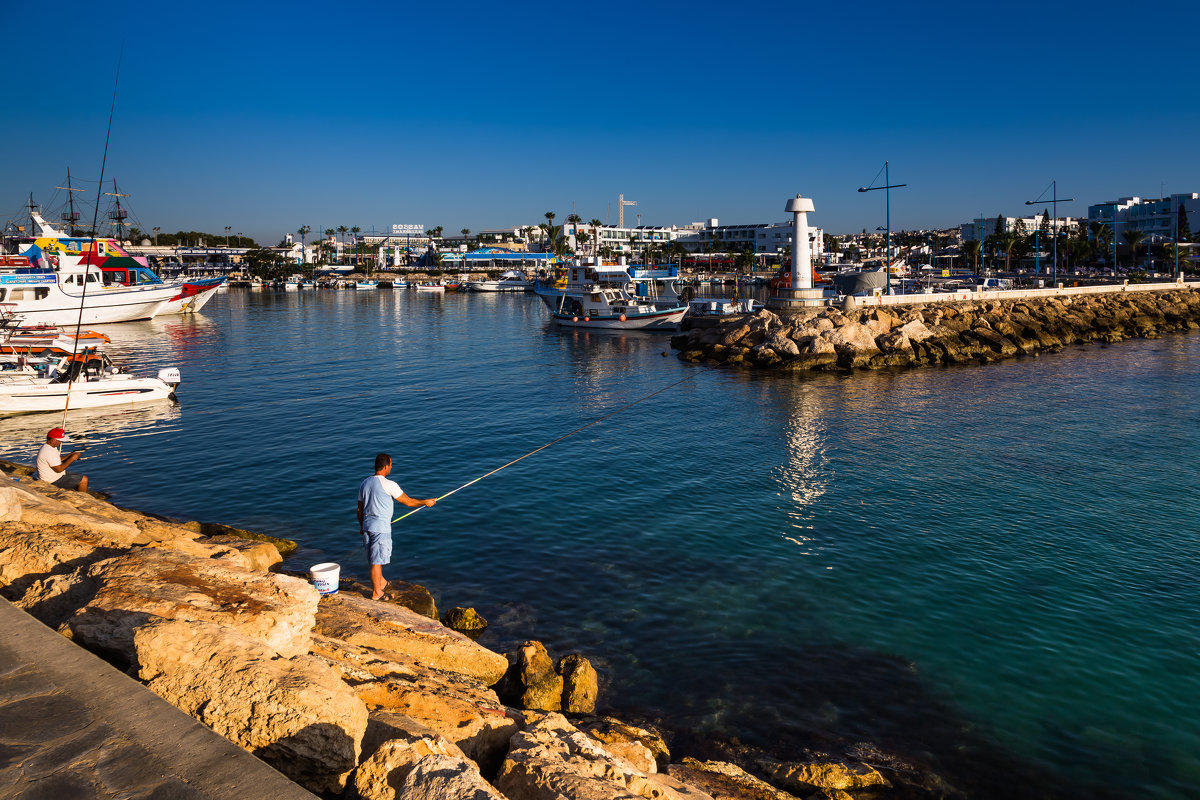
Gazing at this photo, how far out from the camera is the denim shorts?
893cm

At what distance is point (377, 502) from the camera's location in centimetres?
876

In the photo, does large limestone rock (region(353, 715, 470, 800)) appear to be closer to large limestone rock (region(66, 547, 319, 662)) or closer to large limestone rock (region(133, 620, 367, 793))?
large limestone rock (region(133, 620, 367, 793))

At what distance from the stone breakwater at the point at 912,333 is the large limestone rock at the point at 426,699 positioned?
29.8 metres

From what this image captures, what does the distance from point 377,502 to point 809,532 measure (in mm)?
8025

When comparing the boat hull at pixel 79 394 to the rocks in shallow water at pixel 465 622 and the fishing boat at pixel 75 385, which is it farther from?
the rocks in shallow water at pixel 465 622

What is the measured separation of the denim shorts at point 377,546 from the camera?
29.3ft

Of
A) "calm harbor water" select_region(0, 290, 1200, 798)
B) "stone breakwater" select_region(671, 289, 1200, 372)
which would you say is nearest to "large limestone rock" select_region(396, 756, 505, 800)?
"calm harbor water" select_region(0, 290, 1200, 798)

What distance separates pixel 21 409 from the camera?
76.1ft

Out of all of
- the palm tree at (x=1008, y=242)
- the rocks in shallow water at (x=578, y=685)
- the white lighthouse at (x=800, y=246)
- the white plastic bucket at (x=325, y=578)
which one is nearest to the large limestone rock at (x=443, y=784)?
the rocks in shallow water at (x=578, y=685)

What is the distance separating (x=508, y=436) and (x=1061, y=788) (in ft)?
53.5

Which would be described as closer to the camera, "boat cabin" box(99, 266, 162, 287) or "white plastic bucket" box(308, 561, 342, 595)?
"white plastic bucket" box(308, 561, 342, 595)

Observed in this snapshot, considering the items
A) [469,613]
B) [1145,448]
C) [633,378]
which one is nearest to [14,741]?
[469,613]

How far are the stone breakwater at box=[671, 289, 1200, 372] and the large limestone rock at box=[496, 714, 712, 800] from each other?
30898mm

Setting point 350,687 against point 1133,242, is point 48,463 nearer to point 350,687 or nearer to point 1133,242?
point 350,687
